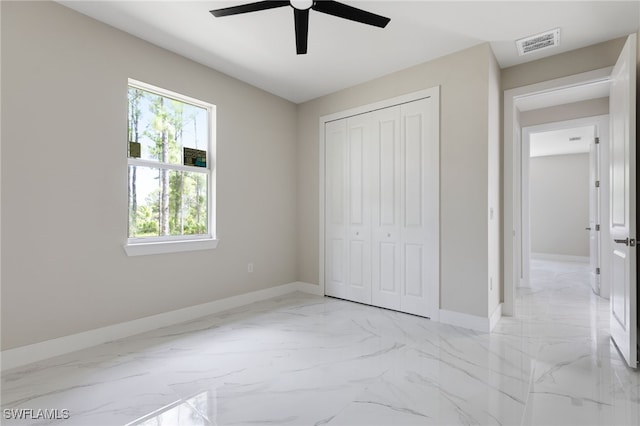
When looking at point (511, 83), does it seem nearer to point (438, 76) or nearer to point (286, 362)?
point (438, 76)

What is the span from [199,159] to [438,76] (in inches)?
108

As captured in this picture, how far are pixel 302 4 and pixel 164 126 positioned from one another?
6.40ft

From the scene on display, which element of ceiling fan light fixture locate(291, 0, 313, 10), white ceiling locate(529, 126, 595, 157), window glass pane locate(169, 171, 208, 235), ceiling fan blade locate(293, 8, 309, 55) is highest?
white ceiling locate(529, 126, 595, 157)

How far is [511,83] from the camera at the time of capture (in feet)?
11.3

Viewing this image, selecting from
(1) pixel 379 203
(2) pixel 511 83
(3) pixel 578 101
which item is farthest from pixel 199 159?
(3) pixel 578 101

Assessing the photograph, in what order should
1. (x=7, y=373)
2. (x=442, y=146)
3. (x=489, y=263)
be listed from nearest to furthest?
(x=7, y=373) < (x=489, y=263) < (x=442, y=146)

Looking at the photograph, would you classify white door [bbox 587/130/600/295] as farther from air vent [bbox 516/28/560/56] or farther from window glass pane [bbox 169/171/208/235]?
window glass pane [bbox 169/171/208/235]

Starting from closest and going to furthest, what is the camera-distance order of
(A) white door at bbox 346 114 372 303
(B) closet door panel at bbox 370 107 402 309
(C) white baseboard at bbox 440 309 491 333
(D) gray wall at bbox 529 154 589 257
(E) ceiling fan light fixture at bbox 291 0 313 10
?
1. (E) ceiling fan light fixture at bbox 291 0 313 10
2. (C) white baseboard at bbox 440 309 491 333
3. (B) closet door panel at bbox 370 107 402 309
4. (A) white door at bbox 346 114 372 303
5. (D) gray wall at bbox 529 154 589 257

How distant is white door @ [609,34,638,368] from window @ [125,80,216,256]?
3.71m

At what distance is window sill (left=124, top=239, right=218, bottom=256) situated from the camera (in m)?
2.86

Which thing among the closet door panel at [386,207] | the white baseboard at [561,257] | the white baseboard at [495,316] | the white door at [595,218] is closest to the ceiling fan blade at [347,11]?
the closet door panel at [386,207]

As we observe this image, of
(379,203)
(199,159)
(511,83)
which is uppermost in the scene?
(511,83)

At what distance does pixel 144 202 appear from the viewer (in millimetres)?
3031

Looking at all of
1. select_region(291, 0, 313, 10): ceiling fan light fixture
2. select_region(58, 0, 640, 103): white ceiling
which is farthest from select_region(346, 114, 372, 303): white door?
select_region(291, 0, 313, 10): ceiling fan light fixture
